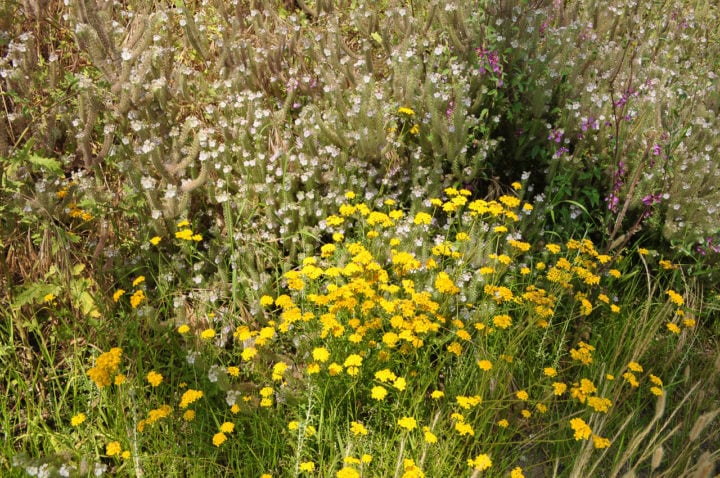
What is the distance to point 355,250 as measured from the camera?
9.24 feet

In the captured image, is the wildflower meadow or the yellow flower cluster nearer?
the yellow flower cluster

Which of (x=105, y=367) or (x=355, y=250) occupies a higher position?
(x=355, y=250)

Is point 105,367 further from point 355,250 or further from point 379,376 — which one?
point 355,250

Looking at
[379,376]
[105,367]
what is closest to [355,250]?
[379,376]

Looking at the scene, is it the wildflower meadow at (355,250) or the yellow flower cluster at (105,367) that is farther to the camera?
the wildflower meadow at (355,250)

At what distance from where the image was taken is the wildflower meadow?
Answer: 250 centimetres

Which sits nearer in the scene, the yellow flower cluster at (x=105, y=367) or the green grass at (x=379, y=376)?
the yellow flower cluster at (x=105, y=367)

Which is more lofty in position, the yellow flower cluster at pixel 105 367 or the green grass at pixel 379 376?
the yellow flower cluster at pixel 105 367

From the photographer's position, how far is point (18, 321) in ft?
9.42

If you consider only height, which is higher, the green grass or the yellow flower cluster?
the yellow flower cluster

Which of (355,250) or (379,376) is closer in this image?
(379,376)

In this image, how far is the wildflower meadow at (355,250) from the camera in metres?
2.50

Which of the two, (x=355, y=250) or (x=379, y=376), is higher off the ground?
(x=355, y=250)

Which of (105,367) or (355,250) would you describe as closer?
(105,367)
